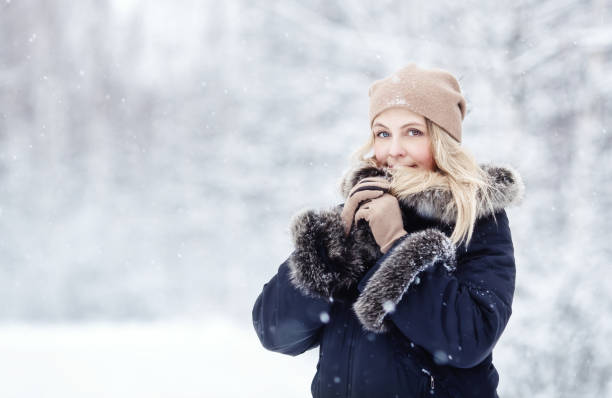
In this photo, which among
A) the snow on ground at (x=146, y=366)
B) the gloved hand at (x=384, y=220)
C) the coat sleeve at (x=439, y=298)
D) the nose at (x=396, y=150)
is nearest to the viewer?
the coat sleeve at (x=439, y=298)

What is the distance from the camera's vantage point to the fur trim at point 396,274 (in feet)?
4.77

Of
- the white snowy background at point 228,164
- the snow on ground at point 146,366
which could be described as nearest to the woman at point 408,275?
the white snowy background at point 228,164

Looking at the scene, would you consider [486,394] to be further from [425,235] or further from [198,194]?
[198,194]

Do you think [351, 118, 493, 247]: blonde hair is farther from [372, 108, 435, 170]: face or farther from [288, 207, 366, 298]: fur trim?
[288, 207, 366, 298]: fur trim

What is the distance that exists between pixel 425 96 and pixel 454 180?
0.33m

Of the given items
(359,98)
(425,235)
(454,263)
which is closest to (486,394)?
(454,263)

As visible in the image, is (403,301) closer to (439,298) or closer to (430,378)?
(439,298)

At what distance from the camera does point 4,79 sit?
1159cm

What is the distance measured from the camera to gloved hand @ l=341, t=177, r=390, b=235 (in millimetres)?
1629

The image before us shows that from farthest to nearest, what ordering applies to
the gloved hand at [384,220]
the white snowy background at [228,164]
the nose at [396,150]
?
the white snowy background at [228,164] < the nose at [396,150] < the gloved hand at [384,220]

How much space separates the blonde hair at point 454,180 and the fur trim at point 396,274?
0.35 feet

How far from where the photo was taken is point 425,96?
1.84m

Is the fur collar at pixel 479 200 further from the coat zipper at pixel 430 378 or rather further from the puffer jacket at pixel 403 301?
the coat zipper at pixel 430 378

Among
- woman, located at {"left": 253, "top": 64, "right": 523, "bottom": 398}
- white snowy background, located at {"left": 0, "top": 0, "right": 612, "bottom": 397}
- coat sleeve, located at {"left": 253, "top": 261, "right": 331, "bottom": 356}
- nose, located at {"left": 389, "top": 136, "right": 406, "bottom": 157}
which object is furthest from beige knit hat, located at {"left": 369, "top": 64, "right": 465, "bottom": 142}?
coat sleeve, located at {"left": 253, "top": 261, "right": 331, "bottom": 356}
